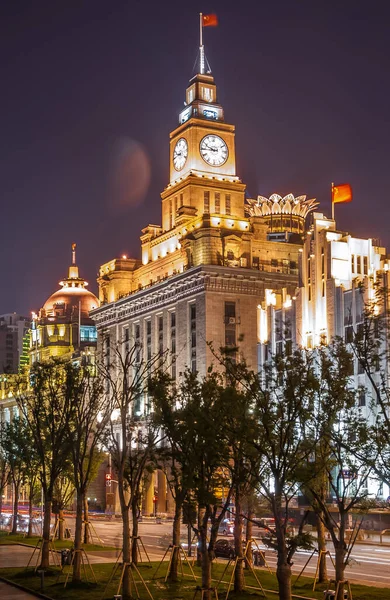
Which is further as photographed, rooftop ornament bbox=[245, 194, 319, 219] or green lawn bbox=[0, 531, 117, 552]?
rooftop ornament bbox=[245, 194, 319, 219]

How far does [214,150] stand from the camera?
134250mm

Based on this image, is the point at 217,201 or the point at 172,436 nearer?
the point at 172,436

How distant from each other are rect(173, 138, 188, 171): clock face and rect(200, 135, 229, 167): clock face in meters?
2.55

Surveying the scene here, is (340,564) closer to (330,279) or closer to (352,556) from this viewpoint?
(352,556)

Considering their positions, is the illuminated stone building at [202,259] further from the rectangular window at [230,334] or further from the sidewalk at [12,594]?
the sidewalk at [12,594]

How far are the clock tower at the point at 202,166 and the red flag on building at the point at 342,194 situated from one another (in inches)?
1057

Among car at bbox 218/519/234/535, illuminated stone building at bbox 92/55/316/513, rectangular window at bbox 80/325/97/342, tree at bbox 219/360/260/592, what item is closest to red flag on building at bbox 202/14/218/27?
illuminated stone building at bbox 92/55/316/513

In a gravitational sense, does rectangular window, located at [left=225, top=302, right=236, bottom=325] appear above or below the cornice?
below

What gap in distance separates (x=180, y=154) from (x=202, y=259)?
23.0m

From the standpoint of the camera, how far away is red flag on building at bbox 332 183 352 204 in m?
103

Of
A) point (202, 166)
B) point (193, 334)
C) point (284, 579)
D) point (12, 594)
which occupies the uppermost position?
point (202, 166)

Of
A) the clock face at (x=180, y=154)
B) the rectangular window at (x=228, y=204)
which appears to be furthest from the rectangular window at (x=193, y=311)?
the clock face at (x=180, y=154)

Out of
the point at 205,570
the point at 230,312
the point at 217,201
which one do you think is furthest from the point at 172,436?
the point at 217,201

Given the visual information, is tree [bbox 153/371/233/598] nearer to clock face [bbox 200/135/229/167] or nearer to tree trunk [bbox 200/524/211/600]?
tree trunk [bbox 200/524/211/600]
